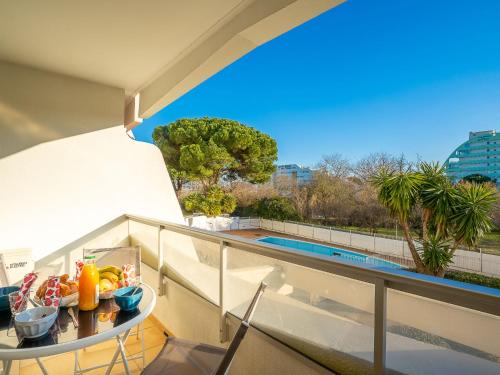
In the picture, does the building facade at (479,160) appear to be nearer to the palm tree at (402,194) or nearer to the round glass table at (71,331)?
the palm tree at (402,194)

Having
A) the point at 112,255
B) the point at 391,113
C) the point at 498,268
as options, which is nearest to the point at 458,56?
the point at 391,113

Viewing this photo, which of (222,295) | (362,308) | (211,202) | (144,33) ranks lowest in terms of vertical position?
(211,202)

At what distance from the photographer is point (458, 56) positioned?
846 inches

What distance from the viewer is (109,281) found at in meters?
1.48

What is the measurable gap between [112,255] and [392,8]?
993 inches

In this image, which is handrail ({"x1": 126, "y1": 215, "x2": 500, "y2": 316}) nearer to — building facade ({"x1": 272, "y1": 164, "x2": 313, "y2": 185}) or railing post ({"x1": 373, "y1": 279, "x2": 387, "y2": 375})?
railing post ({"x1": 373, "y1": 279, "x2": 387, "y2": 375})

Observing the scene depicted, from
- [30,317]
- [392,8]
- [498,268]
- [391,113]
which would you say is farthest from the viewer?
[391,113]

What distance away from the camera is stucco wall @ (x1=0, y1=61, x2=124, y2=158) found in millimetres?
2756

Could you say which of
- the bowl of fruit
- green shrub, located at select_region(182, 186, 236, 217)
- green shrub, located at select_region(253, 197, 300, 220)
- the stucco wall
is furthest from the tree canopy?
the bowl of fruit

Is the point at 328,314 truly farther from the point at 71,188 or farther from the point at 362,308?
the point at 71,188

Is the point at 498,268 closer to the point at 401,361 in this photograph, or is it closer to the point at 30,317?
the point at 401,361

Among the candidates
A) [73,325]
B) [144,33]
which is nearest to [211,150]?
[144,33]

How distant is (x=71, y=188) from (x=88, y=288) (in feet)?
7.34

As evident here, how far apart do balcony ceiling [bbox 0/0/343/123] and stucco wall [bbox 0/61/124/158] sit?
149 millimetres
